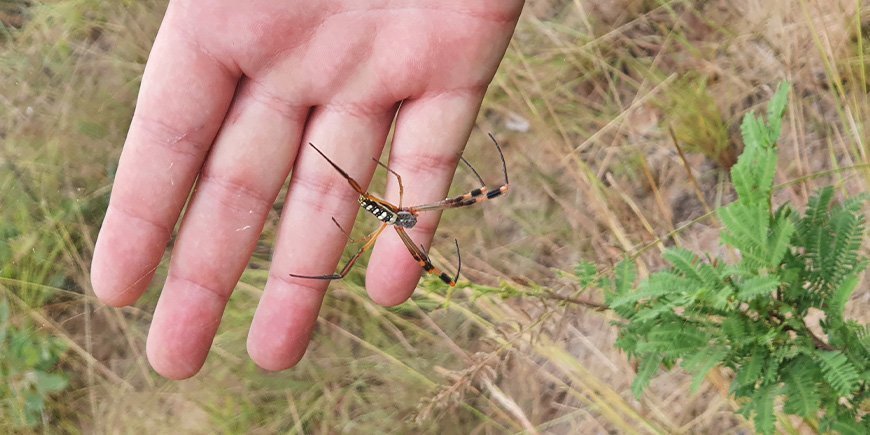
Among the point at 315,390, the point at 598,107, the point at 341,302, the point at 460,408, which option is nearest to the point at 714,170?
the point at 598,107

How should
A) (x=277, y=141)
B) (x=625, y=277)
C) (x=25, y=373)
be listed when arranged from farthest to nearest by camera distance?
(x=25, y=373) < (x=277, y=141) < (x=625, y=277)

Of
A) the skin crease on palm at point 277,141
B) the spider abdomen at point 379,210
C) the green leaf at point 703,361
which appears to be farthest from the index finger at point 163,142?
the green leaf at point 703,361

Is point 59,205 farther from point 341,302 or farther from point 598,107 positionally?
point 598,107

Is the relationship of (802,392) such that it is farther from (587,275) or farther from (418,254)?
(418,254)

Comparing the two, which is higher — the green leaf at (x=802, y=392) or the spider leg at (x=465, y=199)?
the spider leg at (x=465, y=199)

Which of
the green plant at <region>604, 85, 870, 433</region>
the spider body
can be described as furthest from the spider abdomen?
the green plant at <region>604, 85, 870, 433</region>

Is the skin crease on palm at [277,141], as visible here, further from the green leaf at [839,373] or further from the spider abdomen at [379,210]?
the green leaf at [839,373]

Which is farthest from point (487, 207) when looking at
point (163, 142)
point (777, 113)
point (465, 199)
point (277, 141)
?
point (777, 113)
